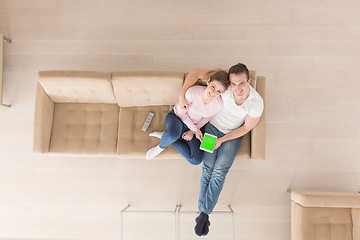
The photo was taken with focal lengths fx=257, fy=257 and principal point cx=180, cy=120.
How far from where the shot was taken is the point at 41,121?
7.82 ft

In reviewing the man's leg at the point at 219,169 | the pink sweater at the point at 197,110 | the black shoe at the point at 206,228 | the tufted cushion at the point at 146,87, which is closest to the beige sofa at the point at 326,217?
the man's leg at the point at 219,169

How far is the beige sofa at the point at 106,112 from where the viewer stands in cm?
225

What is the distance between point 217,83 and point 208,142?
567 mm

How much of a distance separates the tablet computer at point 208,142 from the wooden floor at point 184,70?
2.34ft

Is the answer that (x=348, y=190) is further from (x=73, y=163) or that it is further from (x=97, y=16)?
(x=97, y=16)

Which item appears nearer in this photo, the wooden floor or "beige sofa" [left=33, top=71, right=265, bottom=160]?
"beige sofa" [left=33, top=71, right=265, bottom=160]

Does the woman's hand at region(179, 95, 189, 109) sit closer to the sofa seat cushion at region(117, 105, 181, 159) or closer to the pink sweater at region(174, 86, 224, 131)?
the pink sweater at region(174, 86, 224, 131)

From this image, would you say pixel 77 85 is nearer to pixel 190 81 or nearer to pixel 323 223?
pixel 190 81

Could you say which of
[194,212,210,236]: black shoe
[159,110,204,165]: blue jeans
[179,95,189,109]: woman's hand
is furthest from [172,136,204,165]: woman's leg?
[194,212,210,236]: black shoe

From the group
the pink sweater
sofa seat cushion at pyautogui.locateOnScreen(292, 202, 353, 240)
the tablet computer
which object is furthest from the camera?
sofa seat cushion at pyautogui.locateOnScreen(292, 202, 353, 240)

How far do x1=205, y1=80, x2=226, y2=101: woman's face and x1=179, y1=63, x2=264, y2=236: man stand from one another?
8 centimetres

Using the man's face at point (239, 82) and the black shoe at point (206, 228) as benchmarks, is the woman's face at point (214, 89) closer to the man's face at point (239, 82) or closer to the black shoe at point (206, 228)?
the man's face at point (239, 82)

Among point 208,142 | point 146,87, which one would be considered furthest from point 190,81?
point 208,142

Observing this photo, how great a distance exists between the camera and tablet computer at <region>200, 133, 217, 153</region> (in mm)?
2189
